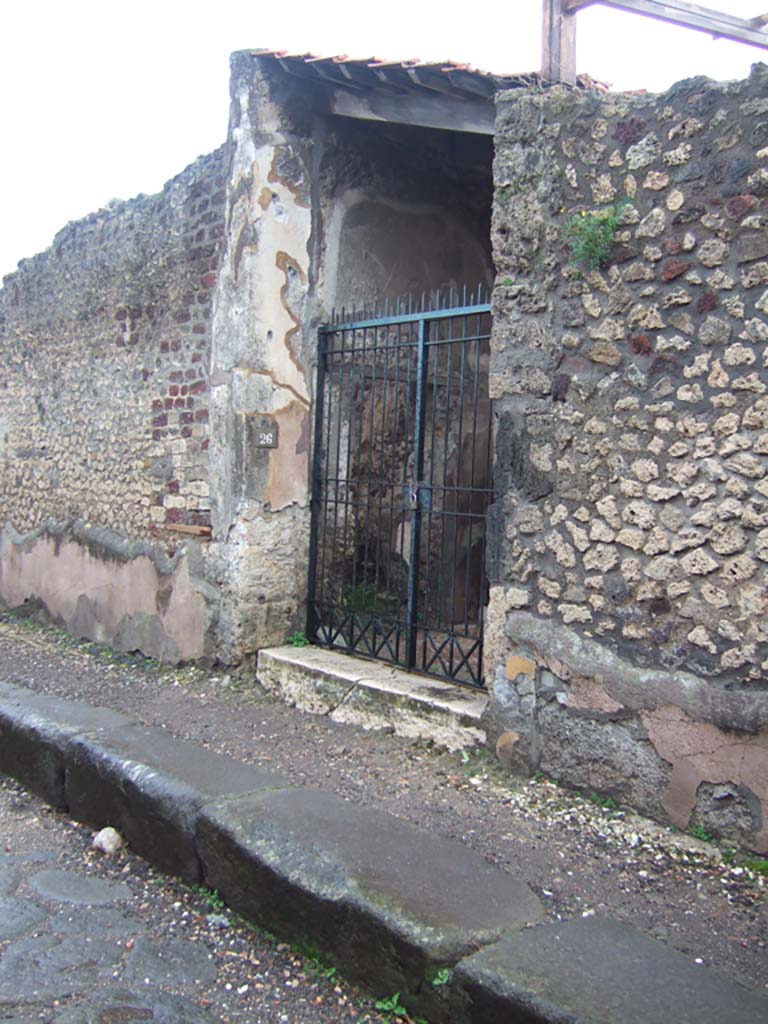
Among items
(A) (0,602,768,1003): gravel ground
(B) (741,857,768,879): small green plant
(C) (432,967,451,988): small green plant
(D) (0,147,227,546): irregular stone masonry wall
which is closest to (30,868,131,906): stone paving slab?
(A) (0,602,768,1003): gravel ground

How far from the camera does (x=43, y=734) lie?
4.39 meters

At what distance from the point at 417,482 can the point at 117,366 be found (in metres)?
2.84

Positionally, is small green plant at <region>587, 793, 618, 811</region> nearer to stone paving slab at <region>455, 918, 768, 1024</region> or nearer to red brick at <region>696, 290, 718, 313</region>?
stone paving slab at <region>455, 918, 768, 1024</region>

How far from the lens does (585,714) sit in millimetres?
3660

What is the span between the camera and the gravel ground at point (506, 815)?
284 cm

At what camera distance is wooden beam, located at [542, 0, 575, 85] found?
4125 millimetres

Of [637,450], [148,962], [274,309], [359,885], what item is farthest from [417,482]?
[148,962]

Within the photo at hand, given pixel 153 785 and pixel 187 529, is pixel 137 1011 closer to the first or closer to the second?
pixel 153 785

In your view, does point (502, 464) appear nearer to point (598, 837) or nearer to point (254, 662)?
point (598, 837)

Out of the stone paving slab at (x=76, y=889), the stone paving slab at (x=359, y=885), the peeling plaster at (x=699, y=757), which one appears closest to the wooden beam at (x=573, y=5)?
the peeling plaster at (x=699, y=757)

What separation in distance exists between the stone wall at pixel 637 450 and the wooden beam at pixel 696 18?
596 mm

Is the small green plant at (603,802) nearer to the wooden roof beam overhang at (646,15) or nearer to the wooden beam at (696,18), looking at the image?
the wooden roof beam overhang at (646,15)

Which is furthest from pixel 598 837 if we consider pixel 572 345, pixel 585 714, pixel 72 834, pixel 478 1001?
pixel 72 834

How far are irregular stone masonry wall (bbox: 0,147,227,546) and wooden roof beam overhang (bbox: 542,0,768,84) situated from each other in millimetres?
2295
